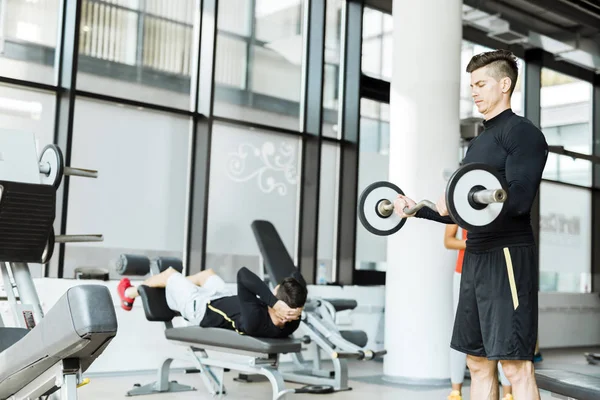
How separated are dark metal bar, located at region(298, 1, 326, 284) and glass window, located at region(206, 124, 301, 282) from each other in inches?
3.0

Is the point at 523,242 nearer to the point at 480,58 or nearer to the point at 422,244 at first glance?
the point at 480,58

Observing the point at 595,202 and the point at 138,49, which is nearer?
the point at 138,49

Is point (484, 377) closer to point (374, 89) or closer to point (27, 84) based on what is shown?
point (27, 84)

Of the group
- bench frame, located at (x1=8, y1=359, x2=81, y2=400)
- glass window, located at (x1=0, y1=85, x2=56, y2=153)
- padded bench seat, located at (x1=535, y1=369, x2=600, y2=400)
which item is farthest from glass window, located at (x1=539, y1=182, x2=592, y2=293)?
bench frame, located at (x1=8, y1=359, x2=81, y2=400)

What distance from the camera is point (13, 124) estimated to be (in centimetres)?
486

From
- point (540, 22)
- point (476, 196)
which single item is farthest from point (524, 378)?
point (540, 22)

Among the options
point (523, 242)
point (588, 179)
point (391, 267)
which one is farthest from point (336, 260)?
point (523, 242)

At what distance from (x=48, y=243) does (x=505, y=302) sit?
1.68 metres

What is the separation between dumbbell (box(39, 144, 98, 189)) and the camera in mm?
2787

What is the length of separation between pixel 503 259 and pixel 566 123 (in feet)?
23.3

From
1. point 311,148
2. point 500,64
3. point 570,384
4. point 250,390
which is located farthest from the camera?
point 311,148

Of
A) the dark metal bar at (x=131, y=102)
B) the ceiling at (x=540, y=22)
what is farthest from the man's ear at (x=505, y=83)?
the ceiling at (x=540, y=22)

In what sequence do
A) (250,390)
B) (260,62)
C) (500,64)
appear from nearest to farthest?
(500,64)
(250,390)
(260,62)

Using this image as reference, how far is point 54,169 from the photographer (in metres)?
2.82
